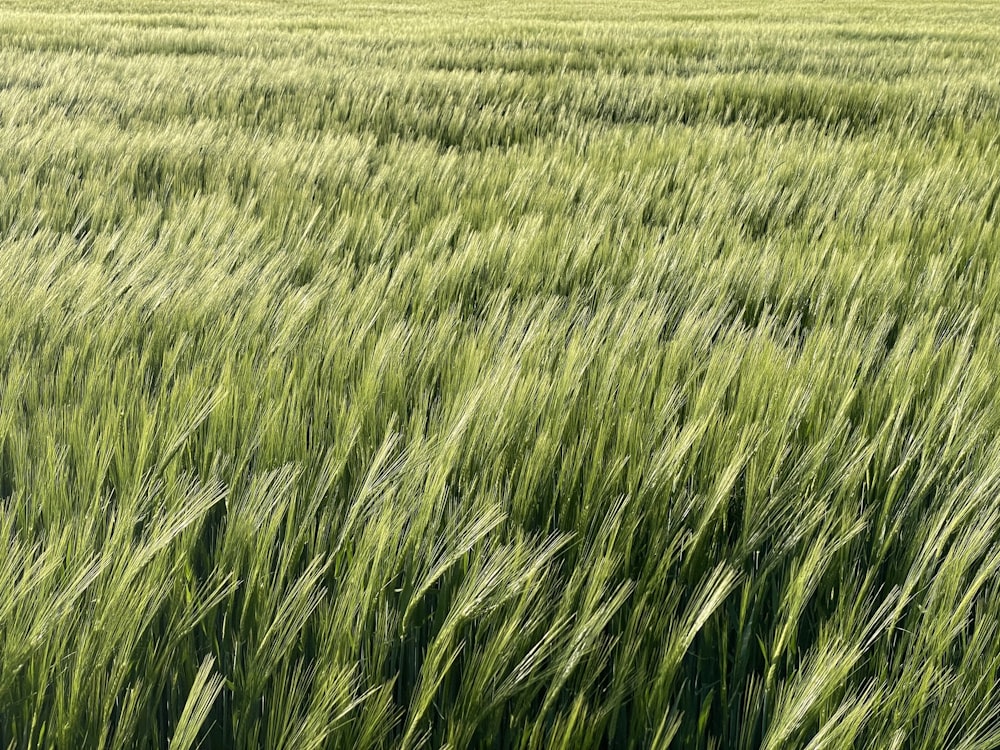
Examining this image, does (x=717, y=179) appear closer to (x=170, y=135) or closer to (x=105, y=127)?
(x=170, y=135)

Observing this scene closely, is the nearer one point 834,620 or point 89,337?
point 834,620

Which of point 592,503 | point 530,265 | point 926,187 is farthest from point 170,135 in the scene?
point 592,503

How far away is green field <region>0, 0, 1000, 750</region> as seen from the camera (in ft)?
1.63

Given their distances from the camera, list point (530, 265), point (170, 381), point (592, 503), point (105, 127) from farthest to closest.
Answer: point (105, 127)
point (530, 265)
point (170, 381)
point (592, 503)

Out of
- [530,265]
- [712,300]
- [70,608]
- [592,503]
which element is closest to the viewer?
[70,608]

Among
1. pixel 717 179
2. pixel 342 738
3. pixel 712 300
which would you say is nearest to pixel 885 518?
pixel 342 738

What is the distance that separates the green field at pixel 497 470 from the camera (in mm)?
496

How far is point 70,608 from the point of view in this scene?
0.48 metres

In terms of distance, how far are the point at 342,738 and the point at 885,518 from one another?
466 millimetres

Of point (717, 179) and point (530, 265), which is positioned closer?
point (530, 265)

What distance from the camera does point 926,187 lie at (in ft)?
6.42

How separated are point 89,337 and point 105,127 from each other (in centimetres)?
→ 198

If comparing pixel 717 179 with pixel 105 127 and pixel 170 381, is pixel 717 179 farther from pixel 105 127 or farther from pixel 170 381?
pixel 105 127

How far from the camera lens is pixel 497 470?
0.68 metres
